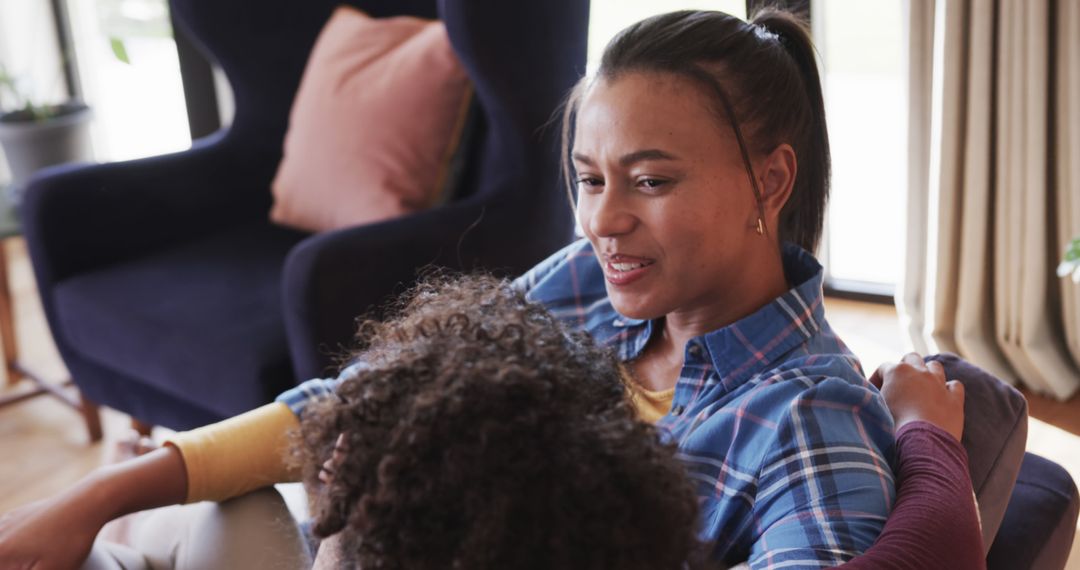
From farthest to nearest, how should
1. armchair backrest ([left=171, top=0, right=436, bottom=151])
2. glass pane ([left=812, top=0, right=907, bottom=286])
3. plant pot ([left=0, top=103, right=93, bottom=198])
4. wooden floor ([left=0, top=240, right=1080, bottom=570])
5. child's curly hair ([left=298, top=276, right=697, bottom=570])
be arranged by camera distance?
plant pot ([left=0, top=103, right=93, bottom=198]), glass pane ([left=812, top=0, right=907, bottom=286]), armchair backrest ([left=171, top=0, right=436, bottom=151]), wooden floor ([left=0, top=240, right=1080, bottom=570]), child's curly hair ([left=298, top=276, right=697, bottom=570])

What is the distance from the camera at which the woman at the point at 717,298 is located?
0.96 m

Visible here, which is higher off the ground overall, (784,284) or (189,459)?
(784,284)

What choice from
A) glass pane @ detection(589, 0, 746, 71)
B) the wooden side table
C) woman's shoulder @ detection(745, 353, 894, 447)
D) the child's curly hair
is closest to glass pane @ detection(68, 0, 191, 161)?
the wooden side table

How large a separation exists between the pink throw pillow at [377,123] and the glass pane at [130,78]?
1.63 m

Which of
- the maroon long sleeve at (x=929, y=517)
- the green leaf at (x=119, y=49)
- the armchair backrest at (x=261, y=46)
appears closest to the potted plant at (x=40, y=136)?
the green leaf at (x=119, y=49)

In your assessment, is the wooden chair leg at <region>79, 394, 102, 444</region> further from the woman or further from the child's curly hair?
the child's curly hair

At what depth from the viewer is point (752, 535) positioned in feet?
3.11

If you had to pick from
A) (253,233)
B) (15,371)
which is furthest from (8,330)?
(253,233)

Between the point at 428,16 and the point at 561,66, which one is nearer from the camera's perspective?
the point at 561,66

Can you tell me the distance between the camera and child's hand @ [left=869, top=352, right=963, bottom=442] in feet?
3.31

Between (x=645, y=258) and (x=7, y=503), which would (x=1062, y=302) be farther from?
(x=7, y=503)

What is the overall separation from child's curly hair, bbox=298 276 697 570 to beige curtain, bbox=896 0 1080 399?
1601 mm

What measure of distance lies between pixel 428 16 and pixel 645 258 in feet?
4.39

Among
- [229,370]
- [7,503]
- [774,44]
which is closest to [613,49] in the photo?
[774,44]
